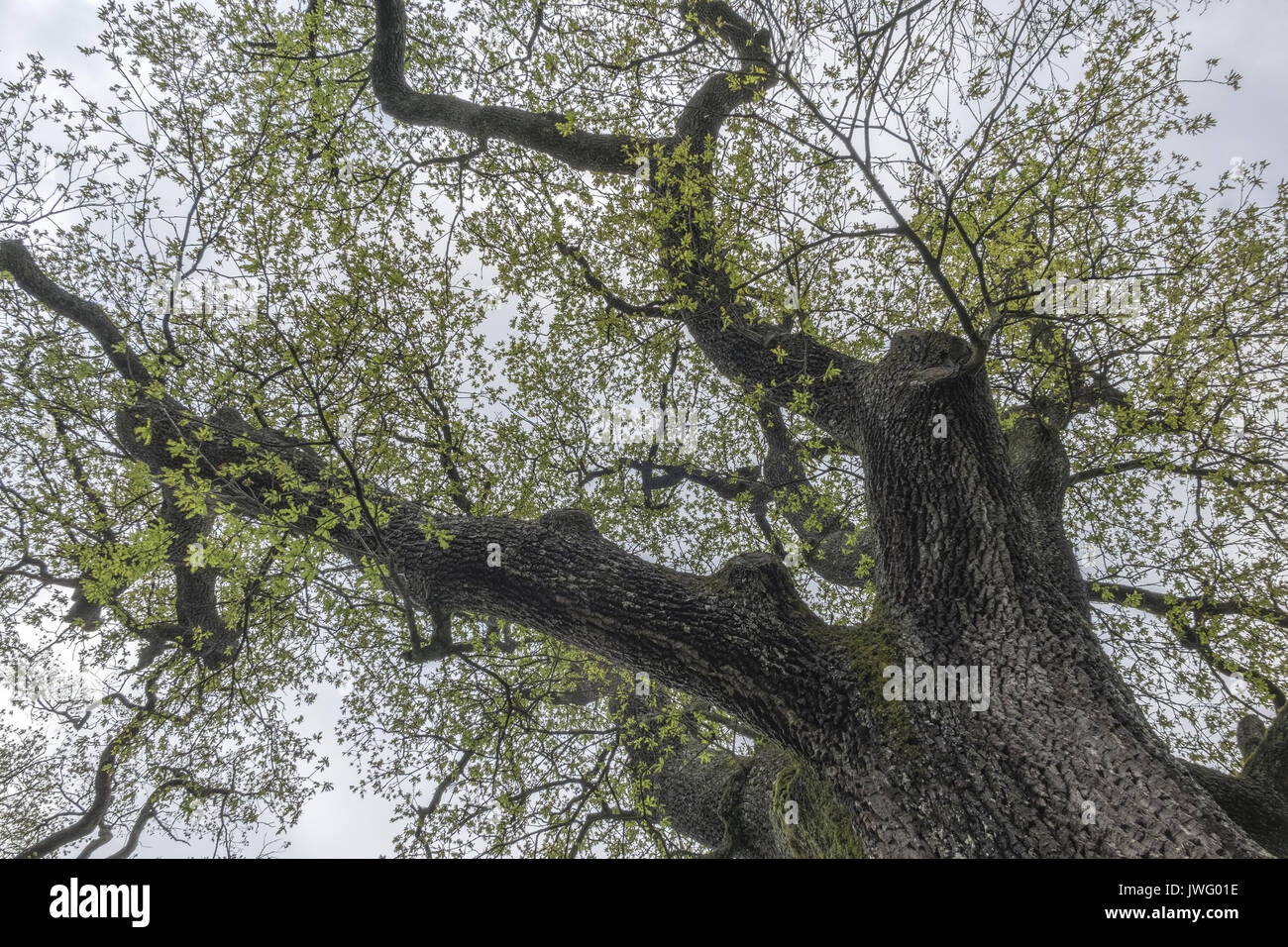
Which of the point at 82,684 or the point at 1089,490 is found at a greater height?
the point at 1089,490

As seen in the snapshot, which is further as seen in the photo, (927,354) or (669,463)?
(669,463)

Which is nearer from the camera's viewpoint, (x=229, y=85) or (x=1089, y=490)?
(x=229, y=85)

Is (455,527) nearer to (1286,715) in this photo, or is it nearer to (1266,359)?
(1286,715)

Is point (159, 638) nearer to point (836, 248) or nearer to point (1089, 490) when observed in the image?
point (836, 248)

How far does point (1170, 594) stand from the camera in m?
5.54

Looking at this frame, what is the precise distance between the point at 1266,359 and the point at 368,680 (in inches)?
434

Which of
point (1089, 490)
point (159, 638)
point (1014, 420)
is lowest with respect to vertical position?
point (159, 638)

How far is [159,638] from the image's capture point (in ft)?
20.6
